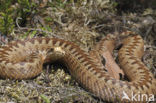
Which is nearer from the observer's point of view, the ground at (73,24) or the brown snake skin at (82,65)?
the brown snake skin at (82,65)

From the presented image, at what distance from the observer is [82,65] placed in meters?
4.67

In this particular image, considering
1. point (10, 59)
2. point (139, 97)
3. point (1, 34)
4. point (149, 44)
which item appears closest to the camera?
point (139, 97)

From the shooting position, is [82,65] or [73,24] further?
[73,24]

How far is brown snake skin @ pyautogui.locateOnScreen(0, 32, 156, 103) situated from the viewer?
420cm

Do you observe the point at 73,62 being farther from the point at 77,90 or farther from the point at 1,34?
the point at 1,34

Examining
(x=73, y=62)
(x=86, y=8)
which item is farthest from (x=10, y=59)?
(x=86, y=8)

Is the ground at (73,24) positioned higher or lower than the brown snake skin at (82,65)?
higher

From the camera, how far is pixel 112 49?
583 centimetres

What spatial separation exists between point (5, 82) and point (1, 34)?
1.41 meters

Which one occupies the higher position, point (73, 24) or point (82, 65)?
point (73, 24)

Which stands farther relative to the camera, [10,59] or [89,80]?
[10,59]

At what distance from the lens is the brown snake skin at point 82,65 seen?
4203 millimetres

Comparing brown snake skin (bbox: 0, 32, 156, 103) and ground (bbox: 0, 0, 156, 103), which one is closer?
brown snake skin (bbox: 0, 32, 156, 103)

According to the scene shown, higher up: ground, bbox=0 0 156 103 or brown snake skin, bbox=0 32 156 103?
ground, bbox=0 0 156 103
